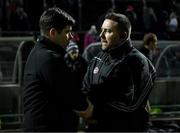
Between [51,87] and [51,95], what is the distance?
6 centimetres

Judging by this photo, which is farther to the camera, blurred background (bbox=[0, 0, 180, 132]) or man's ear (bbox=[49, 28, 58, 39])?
blurred background (bbox=[0, 0, 180, 132])

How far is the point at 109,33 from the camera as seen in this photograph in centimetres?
427

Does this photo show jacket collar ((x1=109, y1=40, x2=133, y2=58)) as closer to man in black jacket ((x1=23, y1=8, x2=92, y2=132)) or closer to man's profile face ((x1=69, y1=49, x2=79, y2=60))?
man in black jacket ((x1=23, y1=8, x2=92, y2=132))

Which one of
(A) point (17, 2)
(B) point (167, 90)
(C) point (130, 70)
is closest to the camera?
(C) point (130, 70)

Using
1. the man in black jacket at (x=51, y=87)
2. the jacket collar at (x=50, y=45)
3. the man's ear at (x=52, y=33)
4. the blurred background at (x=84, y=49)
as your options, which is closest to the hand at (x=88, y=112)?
the man in black jacket at (x=51, y=87)

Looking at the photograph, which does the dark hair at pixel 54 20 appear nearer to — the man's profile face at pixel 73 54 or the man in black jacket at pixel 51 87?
the man in black jacket at pixel 51 87

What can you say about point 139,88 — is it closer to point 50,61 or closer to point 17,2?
point 50,61

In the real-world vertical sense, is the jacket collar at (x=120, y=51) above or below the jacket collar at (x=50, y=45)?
below

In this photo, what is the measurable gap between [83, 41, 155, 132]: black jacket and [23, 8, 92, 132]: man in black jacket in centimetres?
38

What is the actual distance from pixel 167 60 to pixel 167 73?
232mm

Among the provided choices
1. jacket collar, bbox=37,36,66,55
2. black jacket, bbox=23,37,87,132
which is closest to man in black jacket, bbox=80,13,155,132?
black jacket, bbox=23,37,87,132

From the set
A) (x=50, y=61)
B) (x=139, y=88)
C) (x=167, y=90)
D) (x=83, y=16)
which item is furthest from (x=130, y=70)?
(x=83, y=16)

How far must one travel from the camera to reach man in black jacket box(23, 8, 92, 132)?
Result: 3.64m

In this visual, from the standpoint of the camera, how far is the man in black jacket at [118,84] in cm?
411
